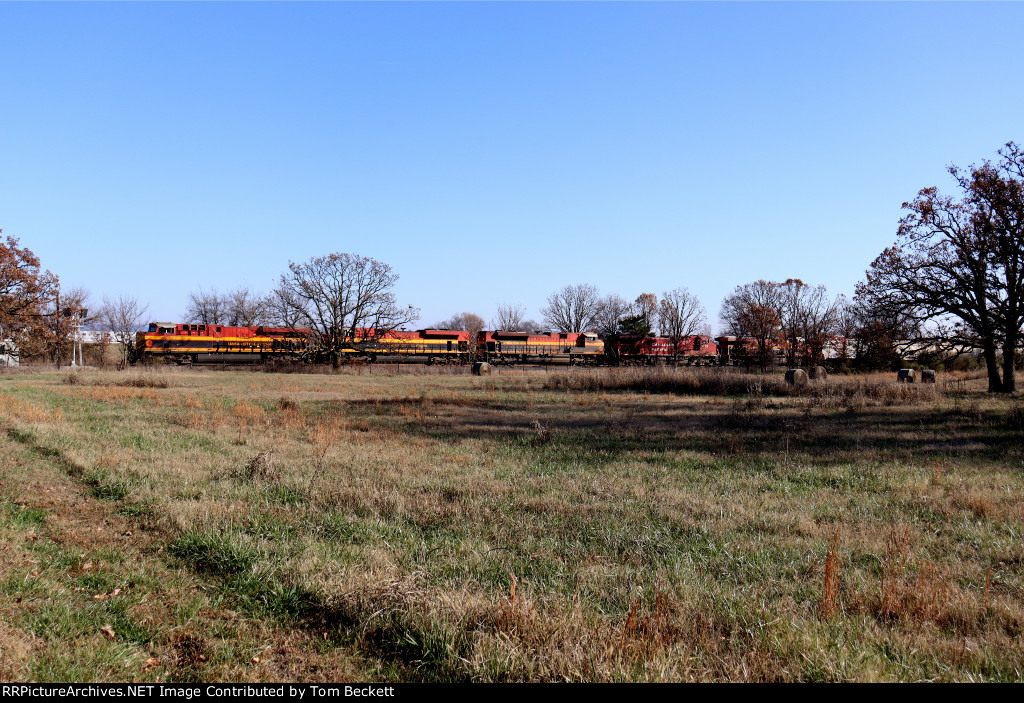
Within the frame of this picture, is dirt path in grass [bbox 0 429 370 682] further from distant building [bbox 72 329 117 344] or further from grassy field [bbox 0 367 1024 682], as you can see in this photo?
distant building [bbox 72 329 117 344]

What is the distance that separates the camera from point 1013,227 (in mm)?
21969

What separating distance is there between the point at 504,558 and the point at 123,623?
319 centimetres

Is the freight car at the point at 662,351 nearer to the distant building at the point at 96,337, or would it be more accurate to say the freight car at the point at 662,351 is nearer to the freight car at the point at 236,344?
the freight car at the point at 236,344

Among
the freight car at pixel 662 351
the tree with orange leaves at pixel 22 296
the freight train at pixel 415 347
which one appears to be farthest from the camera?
the freight car at pixel 662 351

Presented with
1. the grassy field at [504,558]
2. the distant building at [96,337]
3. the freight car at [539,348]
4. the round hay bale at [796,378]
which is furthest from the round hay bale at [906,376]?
the distant building at [96,337]

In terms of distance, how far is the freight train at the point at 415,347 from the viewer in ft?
176

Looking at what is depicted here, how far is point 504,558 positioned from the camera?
19.3 feet

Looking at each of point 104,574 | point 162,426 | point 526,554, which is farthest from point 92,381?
point 526,554

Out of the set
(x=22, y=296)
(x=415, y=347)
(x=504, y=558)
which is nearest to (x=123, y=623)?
(x=504, y=558)

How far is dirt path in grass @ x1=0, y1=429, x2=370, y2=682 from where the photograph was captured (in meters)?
3.88

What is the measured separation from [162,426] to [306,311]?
3919cm

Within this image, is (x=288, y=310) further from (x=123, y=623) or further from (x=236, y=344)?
(x=123, y=623)

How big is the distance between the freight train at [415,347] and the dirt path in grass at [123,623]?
157ft
